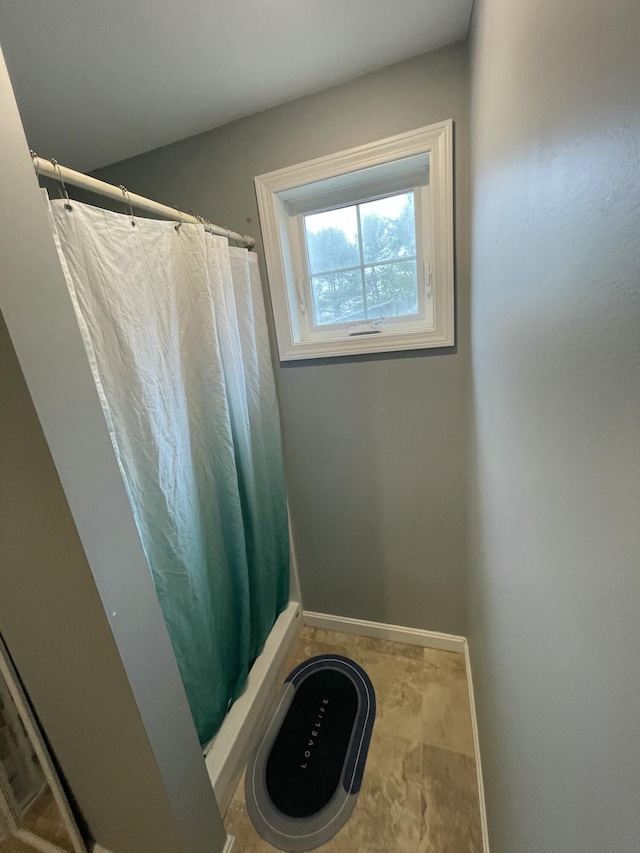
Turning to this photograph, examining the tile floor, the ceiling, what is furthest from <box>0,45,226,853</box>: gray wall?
the ceiling

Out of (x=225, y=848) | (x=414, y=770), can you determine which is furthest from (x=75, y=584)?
(x=414, y=770)

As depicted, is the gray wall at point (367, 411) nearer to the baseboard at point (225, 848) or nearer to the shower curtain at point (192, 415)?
the shower curtain at point (192, 415)

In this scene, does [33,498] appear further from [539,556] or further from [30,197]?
[539,556]

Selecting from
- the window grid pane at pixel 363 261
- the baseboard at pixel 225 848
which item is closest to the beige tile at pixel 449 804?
the baseboard at pixel 225 848

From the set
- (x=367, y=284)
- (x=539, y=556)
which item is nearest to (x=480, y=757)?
(x=539, y=556)

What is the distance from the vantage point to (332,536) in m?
1.66

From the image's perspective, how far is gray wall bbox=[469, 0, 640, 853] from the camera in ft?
0.87

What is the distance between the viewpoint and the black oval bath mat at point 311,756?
1.11 meters

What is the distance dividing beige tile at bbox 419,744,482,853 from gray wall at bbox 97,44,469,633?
478mm

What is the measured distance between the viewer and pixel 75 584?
679mm

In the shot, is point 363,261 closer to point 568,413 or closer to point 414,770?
point 568,413

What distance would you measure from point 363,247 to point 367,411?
2.12 ft

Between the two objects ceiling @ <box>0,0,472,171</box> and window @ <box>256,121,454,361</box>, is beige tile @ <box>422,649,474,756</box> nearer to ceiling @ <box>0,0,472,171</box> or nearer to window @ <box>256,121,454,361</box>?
window @ <box>256,121,454,361</box>

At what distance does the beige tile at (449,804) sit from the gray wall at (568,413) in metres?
0.48
